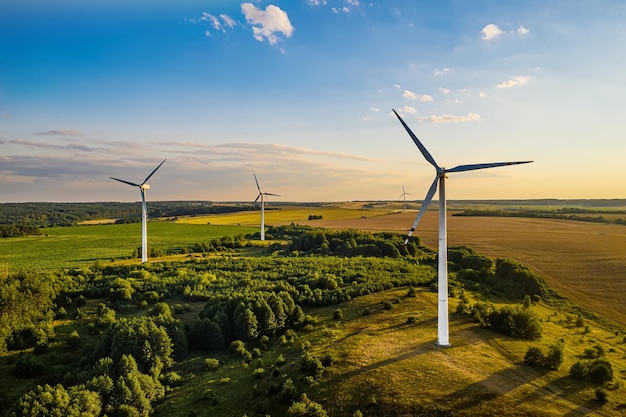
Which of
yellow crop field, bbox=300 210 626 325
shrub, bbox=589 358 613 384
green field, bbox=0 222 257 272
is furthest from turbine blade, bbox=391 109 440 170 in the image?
green field, bbox=0 222 257 272

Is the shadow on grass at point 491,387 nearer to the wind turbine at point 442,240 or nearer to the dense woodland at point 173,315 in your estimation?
the dense woodland at point 173,315

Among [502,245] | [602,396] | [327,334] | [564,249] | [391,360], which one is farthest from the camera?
[502,245]

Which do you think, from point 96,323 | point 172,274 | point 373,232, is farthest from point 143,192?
point 373,232

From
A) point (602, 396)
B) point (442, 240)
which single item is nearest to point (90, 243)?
point (442, 240)

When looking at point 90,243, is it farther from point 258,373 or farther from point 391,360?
point 391,360

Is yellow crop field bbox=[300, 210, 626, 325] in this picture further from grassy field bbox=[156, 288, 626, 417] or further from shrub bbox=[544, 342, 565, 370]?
shrub bbox=[544, 342, 565, 370]

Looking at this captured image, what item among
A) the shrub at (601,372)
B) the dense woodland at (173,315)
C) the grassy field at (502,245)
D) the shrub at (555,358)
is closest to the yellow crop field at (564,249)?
the grassy field at (502,245)
